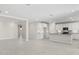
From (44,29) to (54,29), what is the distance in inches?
62.1

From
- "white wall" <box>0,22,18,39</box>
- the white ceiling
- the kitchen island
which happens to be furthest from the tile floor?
"white wall" <box>0,22,18,39</box>

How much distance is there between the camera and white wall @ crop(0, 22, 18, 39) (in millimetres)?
10934

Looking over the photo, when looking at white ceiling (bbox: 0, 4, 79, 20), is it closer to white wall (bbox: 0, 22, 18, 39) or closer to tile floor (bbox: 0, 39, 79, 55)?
tile floor (bbox: 0, 39, 79, 55)

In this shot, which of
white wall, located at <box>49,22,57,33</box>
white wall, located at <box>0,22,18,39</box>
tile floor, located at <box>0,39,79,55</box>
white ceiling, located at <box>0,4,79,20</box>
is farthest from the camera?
white wall, located at <box>49,22,57,33</box>

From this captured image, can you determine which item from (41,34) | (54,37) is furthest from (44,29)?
(54,37)

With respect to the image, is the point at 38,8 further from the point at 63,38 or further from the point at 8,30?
the point at 8,30

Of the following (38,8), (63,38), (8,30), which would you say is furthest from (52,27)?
(38,8)

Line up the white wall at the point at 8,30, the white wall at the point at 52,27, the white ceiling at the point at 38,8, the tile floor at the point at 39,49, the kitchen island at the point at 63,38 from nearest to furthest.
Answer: the tile floor at the point at 39,49 → the white ceiling at the point at 38,8 → the kitchen island at the point at 63,38 → the white wall at the point at 8,30 → the white wall at the point at 52,27

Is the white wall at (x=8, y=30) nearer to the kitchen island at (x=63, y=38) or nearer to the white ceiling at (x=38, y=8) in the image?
the white ceiling at (x=38, y=8)

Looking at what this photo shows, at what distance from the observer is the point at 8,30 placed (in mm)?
11773

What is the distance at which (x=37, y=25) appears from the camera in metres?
11.7

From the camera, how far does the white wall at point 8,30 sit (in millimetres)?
10934

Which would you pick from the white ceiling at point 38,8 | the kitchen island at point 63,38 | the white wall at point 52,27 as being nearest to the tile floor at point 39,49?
the kitchen island at point 63,38

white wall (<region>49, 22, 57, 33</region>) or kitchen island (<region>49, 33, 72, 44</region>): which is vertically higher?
white wall (<region>49, 22, 57, 33</region>)
